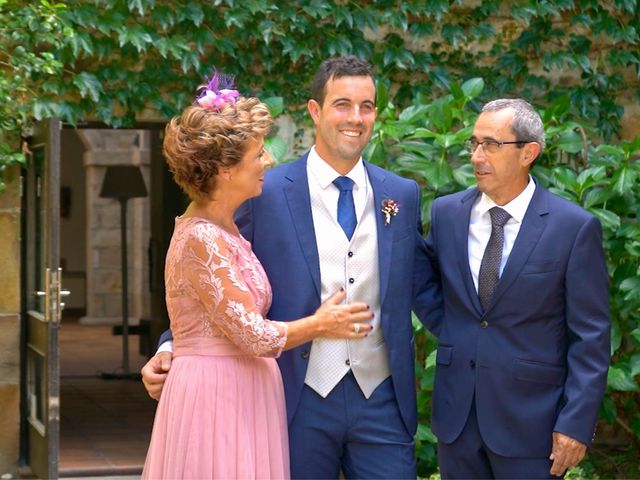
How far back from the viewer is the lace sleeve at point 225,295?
Answer: 3344 mm

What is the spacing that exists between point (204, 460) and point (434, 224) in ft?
3.82

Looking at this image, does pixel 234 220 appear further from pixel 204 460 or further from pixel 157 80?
pixel 157 80

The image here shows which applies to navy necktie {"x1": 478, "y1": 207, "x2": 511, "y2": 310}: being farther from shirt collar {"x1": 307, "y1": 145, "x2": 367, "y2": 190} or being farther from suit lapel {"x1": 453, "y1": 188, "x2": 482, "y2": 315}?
shirt collar {"x1": 307, "y1": 145, "x2": 367, "y2": 190}

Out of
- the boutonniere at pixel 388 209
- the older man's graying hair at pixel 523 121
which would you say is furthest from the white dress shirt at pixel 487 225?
the boutonniere at pixel 388 209

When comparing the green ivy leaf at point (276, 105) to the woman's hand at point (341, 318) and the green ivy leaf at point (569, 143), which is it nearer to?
the green ivy leaf at point (569, 143)

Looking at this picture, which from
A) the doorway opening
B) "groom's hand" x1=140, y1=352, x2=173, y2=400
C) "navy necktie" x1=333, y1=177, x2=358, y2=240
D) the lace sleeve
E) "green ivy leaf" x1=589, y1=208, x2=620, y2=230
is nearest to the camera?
the lace sleeve

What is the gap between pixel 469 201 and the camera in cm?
405

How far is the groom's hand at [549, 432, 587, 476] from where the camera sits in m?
3.71

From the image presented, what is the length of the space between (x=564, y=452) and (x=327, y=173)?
3.55 ft

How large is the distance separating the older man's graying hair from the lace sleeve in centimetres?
105

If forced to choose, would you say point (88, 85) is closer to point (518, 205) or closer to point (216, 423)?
point (518, 205)

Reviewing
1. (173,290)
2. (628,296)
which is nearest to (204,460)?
(173,290)

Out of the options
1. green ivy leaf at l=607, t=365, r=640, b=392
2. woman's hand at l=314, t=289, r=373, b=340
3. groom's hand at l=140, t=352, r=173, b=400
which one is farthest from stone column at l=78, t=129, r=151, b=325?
woman's hand at l=314, t=289, r=373, b=340

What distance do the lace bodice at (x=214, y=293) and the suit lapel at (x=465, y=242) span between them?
0.75 m
